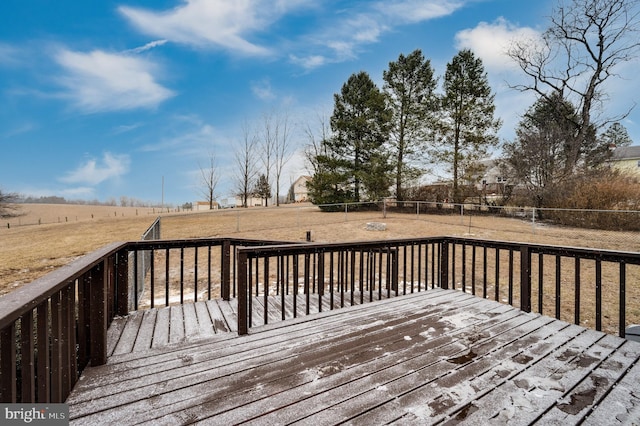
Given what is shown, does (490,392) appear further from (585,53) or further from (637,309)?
(585,53)

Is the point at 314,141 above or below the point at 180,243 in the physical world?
above

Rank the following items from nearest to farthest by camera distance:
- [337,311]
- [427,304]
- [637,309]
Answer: [337,311]
[427,304]
[637,309]

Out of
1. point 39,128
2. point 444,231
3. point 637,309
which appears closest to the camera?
point 637,309

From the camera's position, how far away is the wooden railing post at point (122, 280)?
304 centimetres

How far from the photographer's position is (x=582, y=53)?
1527 cm

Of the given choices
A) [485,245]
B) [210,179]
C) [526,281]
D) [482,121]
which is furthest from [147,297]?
[210,179]

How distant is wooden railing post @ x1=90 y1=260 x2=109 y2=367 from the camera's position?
81.1 inches

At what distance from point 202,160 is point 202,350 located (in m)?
33.6

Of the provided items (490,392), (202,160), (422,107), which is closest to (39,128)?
(202,160)

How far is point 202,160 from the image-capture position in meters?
32.7

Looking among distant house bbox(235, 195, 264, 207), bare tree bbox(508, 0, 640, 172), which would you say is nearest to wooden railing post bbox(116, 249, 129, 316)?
bare tree bbox(508, 0, 640, 172)

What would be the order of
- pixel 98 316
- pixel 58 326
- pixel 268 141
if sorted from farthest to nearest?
pixel 268 141 → pixel 98 316 → pixel 58 326

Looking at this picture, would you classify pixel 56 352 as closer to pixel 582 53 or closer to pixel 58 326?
pixel 58 326

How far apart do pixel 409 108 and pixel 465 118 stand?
3.47 metres
